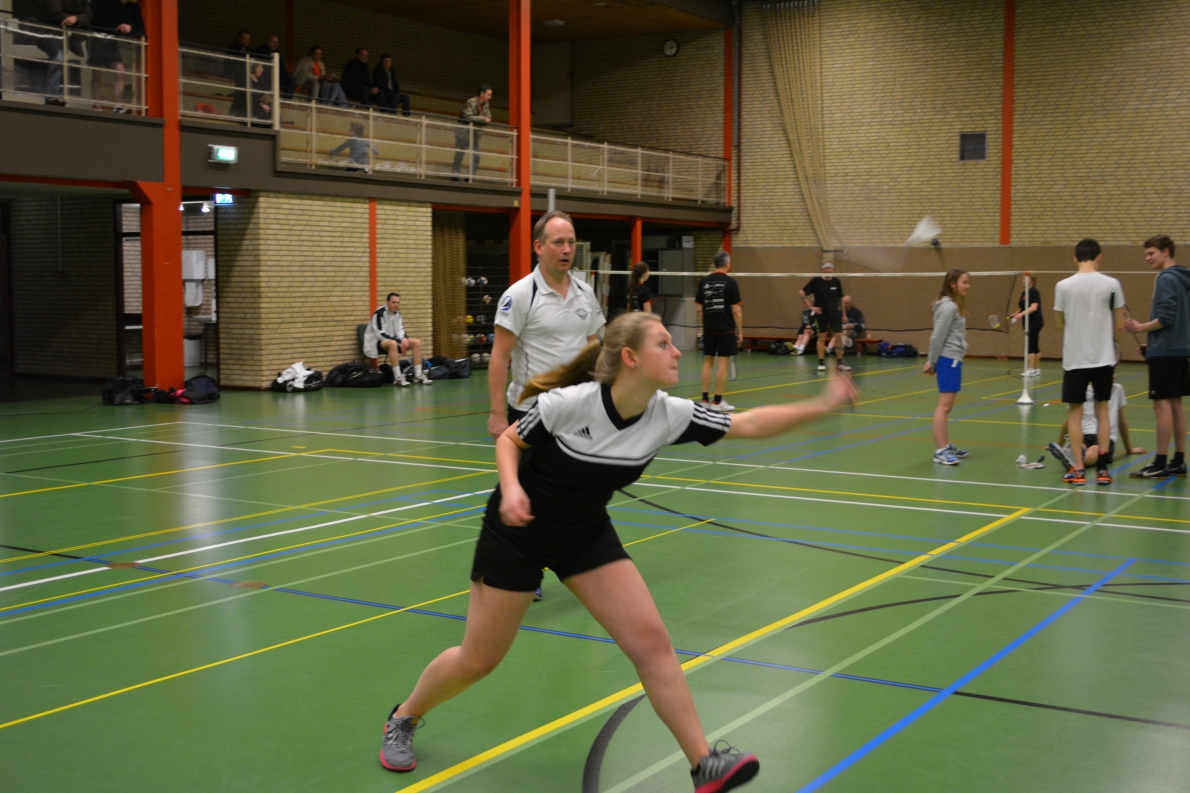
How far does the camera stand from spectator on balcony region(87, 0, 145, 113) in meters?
16.5

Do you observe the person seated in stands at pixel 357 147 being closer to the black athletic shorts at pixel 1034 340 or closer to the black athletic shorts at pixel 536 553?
the black athletic shorts at pixel 1034 340

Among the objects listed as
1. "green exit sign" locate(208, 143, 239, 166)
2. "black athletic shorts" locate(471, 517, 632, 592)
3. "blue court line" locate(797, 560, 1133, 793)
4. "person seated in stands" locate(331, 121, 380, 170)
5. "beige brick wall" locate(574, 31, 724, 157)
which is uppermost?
"beige brick wall" locate(574, 31, 724, 157)

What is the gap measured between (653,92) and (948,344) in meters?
24.2

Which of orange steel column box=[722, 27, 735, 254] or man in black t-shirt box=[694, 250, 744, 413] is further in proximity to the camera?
orange steel column box=[722, 27, 735, 254]

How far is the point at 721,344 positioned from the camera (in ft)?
50.5

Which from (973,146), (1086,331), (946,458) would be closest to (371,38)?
(973,146)

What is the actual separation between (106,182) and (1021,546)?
576 inches

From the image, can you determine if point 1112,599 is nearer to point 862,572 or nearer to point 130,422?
point 862,572

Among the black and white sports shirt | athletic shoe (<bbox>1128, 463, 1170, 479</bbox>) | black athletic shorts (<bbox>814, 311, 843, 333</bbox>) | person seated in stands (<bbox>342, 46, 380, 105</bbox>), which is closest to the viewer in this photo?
the black and white sports shirt

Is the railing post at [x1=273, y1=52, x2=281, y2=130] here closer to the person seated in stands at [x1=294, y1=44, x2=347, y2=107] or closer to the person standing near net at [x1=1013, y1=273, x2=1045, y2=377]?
the person seated in stands at [x1=294, y1=44, x2=347, y2=107]

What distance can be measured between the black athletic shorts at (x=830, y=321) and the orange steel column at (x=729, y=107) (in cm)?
1000

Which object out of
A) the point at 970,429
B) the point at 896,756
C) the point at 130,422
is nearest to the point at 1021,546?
the point at 896,756

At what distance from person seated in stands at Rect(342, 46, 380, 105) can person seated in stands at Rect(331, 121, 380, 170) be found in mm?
2700

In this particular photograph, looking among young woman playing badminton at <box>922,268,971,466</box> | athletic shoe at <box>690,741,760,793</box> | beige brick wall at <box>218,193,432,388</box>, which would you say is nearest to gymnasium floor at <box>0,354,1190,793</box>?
athletic shoe at <box>690,741,760,793</box>
